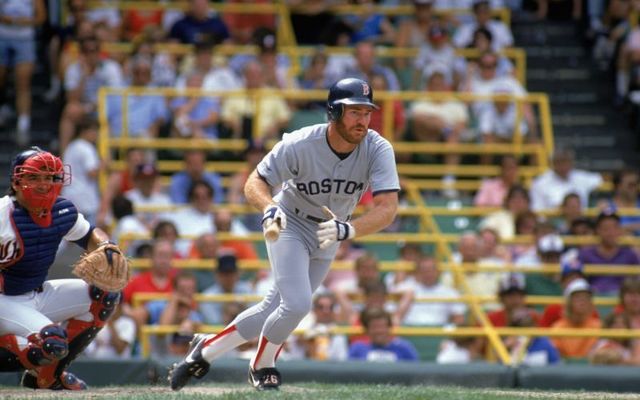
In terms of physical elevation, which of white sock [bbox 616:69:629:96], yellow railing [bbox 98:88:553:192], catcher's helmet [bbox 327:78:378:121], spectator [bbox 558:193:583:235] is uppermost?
catcher's helmet [bbox 327:78:378:121]

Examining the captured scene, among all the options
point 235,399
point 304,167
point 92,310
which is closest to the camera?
point 235,399

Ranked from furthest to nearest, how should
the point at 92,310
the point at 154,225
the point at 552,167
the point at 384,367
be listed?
the point at 552,167
the point at 154,225
the point at 384,367
the point at 92,310

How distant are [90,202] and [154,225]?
30.8 inches

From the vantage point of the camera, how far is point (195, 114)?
14547 millimetres

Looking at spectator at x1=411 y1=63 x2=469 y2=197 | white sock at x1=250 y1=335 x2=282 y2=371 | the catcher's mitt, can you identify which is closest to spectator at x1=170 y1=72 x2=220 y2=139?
spectator at x1=411 y1=63 x2=469 y2=197

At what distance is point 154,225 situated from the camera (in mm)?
13133

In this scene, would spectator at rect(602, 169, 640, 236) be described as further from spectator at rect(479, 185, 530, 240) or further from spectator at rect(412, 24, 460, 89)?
spectator at rect(412, 24, 460, 89)

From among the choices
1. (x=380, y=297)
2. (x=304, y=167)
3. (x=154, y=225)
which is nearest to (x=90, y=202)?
(x=154, y=225)

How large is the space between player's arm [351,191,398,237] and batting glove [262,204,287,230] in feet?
1.36

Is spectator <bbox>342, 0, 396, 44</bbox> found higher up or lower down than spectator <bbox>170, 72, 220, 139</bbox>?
higher up

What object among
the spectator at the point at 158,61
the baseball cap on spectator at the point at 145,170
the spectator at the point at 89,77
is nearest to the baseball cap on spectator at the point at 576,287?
the baseball cap on spectator at the point at 145,170

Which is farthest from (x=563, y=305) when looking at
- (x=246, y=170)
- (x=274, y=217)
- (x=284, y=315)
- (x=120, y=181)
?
(x=274, y=217)

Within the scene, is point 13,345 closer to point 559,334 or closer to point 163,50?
point 559,334

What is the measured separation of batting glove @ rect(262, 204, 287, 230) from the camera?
7645mm
